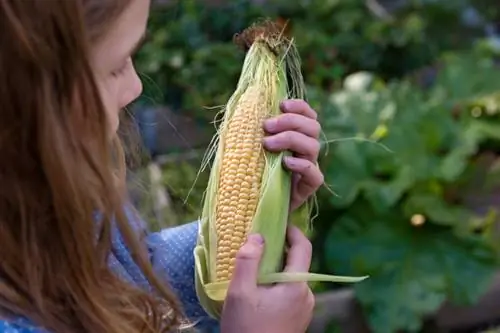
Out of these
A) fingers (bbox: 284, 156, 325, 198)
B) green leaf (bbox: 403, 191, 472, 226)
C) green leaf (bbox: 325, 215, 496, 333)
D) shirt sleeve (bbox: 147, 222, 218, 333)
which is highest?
fingers (bbox: 284, 156, 325, 198)

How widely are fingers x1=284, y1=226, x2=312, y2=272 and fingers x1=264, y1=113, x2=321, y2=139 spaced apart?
Answer: 14cm

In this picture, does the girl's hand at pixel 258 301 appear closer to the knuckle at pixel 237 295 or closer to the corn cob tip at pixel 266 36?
the knuckle at pixel 237 295

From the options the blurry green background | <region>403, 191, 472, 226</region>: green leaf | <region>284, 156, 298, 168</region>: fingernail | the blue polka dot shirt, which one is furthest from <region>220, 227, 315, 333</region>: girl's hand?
<region>403, 191, 472, 226</region>: green leaf

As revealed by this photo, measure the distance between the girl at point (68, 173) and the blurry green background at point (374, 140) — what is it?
105cm

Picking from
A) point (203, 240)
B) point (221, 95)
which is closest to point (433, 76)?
point (221, 95)

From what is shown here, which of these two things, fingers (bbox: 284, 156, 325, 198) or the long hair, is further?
fingers (bbox: 284, 156, 325, 198)

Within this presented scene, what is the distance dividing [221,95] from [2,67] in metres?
2.53

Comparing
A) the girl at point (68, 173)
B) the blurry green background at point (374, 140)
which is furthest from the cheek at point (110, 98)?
the blurry green background at point (374, 140)

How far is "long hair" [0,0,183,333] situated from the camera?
1.03 meters

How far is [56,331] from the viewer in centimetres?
114

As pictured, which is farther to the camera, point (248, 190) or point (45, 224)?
point (248, 190)

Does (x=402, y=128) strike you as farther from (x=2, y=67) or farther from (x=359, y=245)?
(x=2, y=67)

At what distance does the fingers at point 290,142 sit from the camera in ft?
4.69

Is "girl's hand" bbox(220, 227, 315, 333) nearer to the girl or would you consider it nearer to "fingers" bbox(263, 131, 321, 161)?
the girl
